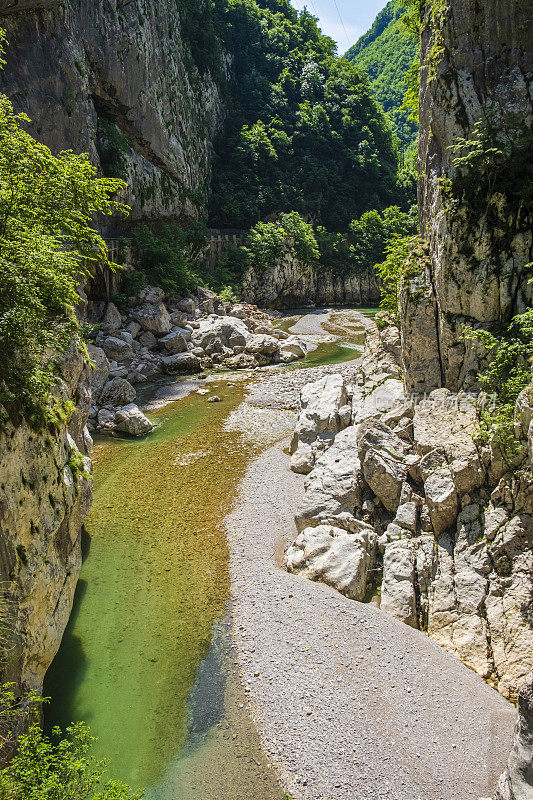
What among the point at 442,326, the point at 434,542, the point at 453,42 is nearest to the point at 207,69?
the point at 453,42

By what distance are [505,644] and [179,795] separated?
19.4 feet

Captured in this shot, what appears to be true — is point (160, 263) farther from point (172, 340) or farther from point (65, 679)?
point (65, 679)

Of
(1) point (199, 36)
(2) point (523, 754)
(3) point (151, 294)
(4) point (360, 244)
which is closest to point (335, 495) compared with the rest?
(2) point (523, 754)

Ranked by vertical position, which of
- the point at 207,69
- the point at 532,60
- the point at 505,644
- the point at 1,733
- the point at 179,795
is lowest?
the point at 179,795

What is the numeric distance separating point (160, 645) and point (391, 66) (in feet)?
364

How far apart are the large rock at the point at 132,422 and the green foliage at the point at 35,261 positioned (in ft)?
32.7

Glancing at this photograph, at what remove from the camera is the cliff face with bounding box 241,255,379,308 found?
48.7 metres

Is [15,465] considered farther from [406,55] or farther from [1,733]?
[406,55]

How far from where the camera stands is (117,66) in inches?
1282

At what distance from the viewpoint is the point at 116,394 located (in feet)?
73.7

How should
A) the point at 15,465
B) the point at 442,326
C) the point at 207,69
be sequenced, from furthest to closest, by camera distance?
1. the point at 207,69
2. the point at 442,326
3. the point at 15,465

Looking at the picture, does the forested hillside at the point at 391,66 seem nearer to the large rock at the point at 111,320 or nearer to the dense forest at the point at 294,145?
the dense forest at the point at 294,145

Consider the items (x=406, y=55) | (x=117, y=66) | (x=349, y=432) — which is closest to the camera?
(x=349, y=432)

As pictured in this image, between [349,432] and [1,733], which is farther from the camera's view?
[349,432]
